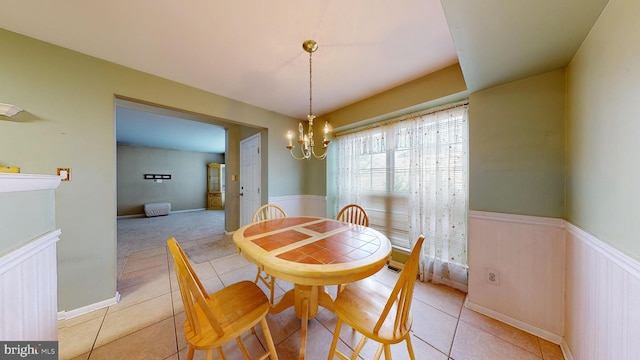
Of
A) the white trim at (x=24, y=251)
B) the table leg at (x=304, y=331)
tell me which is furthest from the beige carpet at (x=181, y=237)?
the table leg at (x=304, y=331)

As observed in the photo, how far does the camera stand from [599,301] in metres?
1.00

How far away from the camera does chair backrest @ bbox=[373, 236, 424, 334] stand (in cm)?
91

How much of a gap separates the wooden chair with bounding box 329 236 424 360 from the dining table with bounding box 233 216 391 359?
0.19 meters

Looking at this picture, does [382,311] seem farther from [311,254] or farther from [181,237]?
[181,237]

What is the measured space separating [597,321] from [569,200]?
0.77 metres

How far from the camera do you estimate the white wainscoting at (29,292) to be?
74cm

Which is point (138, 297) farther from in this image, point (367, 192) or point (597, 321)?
point (597, 321)

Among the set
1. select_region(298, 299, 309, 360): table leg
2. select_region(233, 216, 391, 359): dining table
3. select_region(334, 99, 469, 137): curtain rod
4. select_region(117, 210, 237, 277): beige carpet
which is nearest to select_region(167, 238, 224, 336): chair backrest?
select_region(233, 216, 391, 359): dining table

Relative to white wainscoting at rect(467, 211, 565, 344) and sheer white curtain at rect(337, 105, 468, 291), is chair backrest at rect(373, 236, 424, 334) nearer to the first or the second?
white wainscoting at rect(467, 211, 565, 344)

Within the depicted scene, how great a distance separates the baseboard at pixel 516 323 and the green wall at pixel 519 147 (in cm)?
91

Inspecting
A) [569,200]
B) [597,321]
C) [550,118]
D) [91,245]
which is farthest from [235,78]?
[597,321]

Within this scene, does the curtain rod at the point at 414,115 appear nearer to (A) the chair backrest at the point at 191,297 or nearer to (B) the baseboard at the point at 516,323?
(B) the baseboard at the point at 516,323

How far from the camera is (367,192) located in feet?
9.48

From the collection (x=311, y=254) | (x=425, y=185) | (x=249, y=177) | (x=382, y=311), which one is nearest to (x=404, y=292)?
(x=382, y=311)
